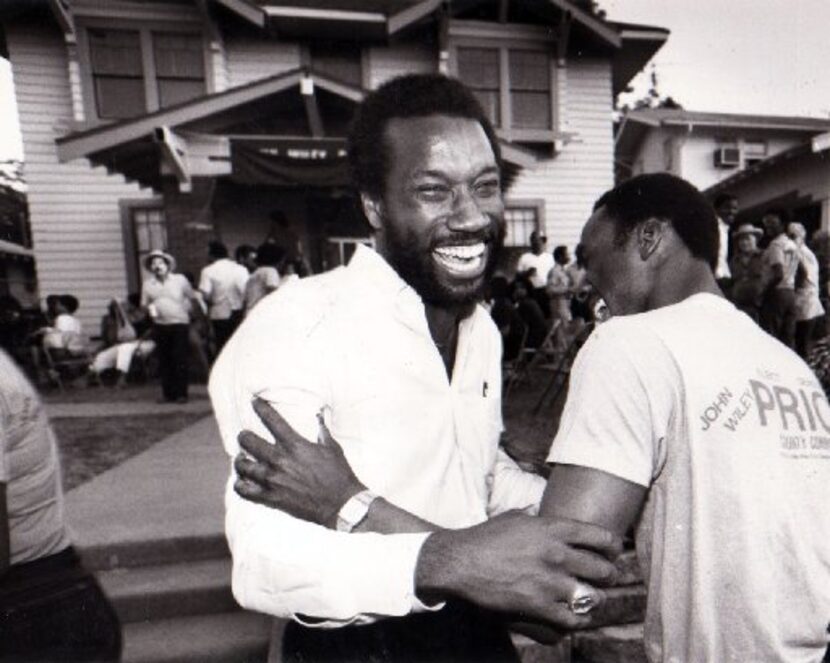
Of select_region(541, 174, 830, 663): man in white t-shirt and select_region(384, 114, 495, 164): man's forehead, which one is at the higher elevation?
select_region(384, 114, 495, 164): man's forehead

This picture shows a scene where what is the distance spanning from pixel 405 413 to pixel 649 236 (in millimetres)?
828

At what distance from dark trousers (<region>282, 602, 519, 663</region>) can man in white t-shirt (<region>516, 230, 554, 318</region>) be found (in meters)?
7.28

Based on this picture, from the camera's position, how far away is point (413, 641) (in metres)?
1.21

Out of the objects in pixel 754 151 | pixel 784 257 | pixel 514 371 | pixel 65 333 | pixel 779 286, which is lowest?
pixel 514 371

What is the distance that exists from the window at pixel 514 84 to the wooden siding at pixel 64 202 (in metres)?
6.06

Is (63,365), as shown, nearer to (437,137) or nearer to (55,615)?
(55,615)

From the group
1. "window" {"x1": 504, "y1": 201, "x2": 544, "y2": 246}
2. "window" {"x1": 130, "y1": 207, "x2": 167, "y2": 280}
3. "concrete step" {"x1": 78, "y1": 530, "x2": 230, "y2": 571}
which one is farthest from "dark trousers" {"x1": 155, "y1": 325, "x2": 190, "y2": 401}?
"window" {"x1": 504, "y1": 201, "x2": 544, "y2": 246}

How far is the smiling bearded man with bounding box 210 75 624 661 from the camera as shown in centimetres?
85

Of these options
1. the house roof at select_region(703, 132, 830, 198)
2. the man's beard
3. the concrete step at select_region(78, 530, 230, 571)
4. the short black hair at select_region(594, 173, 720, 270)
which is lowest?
the concrete step at select_region(78, 530, 230, 571)

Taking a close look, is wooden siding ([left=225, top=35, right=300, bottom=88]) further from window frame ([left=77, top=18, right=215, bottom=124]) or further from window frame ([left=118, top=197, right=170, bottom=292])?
window frame ([left=118, top=197, right=170, bottom=292])

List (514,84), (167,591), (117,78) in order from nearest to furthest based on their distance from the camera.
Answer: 1. (167,591)
2. (117,78)
3. (514,84)

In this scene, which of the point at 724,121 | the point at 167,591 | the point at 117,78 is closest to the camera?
the point at 167,591

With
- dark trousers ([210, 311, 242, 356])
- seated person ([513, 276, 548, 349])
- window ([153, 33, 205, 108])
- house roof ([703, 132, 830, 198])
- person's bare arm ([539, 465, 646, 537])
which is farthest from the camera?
house roof ([703, 132, 830, 198])

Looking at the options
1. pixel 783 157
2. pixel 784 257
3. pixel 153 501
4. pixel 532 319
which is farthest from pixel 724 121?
pixel 153 501
